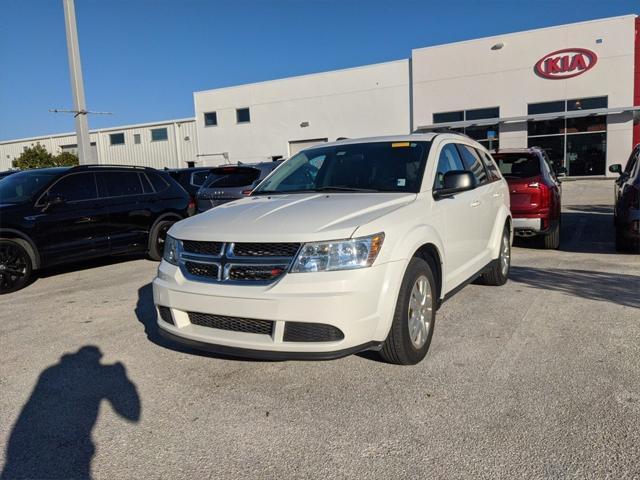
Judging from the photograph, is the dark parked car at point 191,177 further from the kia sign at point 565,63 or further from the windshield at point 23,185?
the kia sign at point 565,63

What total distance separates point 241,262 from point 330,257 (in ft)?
1.91

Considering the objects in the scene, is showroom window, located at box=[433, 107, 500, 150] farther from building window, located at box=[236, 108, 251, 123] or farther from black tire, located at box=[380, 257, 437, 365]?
black tire, located at box=[380, 257, 437, 365]

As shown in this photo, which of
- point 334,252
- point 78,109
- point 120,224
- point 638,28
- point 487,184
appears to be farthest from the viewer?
point 638,28

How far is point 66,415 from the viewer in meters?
3.21

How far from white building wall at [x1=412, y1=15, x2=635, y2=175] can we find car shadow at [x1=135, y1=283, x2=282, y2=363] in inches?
933

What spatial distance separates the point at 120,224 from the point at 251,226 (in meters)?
5.16

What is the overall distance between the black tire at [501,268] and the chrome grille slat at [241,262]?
3195 mm

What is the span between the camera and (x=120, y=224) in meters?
7.94

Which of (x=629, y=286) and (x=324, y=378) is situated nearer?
(x=324, y=378)

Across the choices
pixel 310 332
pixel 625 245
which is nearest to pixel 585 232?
pixel 625 245

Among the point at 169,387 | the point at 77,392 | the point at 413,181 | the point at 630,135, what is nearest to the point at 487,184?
the point at 413,181

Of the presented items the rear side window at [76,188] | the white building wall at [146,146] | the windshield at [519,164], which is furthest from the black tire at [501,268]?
the white building wall at [146,146]

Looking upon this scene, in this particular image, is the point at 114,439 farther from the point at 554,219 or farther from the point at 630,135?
the point at 630,135

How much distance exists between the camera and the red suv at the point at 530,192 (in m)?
7.62
